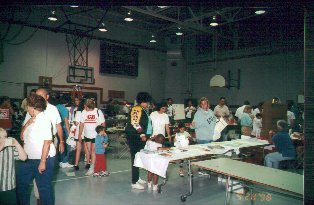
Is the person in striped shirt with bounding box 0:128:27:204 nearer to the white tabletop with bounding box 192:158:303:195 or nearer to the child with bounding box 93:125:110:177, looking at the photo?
the child with bounding box 93:125:110:177

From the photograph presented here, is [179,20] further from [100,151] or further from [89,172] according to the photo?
[89,172]

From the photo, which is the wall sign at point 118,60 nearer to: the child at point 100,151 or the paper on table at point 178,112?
the paper on table at point 178,112

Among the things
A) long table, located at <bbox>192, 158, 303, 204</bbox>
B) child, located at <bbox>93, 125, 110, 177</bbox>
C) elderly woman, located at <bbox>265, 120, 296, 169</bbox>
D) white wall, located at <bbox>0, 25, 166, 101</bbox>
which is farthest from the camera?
white wall, located at <bbox>0, 25, 166, 101</bbox>

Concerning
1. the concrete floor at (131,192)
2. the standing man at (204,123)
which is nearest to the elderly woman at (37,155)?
the concrete floor at (131,192)

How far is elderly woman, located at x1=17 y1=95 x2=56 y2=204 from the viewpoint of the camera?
288 centimetres

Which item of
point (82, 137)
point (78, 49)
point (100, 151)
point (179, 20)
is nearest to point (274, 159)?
point (100, 151)

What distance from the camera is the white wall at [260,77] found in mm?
11492

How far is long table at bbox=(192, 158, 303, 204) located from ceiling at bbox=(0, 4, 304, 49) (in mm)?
7254

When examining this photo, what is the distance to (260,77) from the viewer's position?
12797 mm

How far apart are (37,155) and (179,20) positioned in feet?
32.4

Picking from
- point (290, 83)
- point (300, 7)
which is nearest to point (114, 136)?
point (290, 83)

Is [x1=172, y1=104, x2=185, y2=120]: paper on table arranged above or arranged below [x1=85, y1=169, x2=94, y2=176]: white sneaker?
above

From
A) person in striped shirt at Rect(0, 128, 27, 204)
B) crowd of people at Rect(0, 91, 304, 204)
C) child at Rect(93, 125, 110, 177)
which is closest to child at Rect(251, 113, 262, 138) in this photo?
crowd of people at Rect(0, 91, 304, 204)

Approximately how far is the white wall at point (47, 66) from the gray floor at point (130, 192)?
7.04 metres
